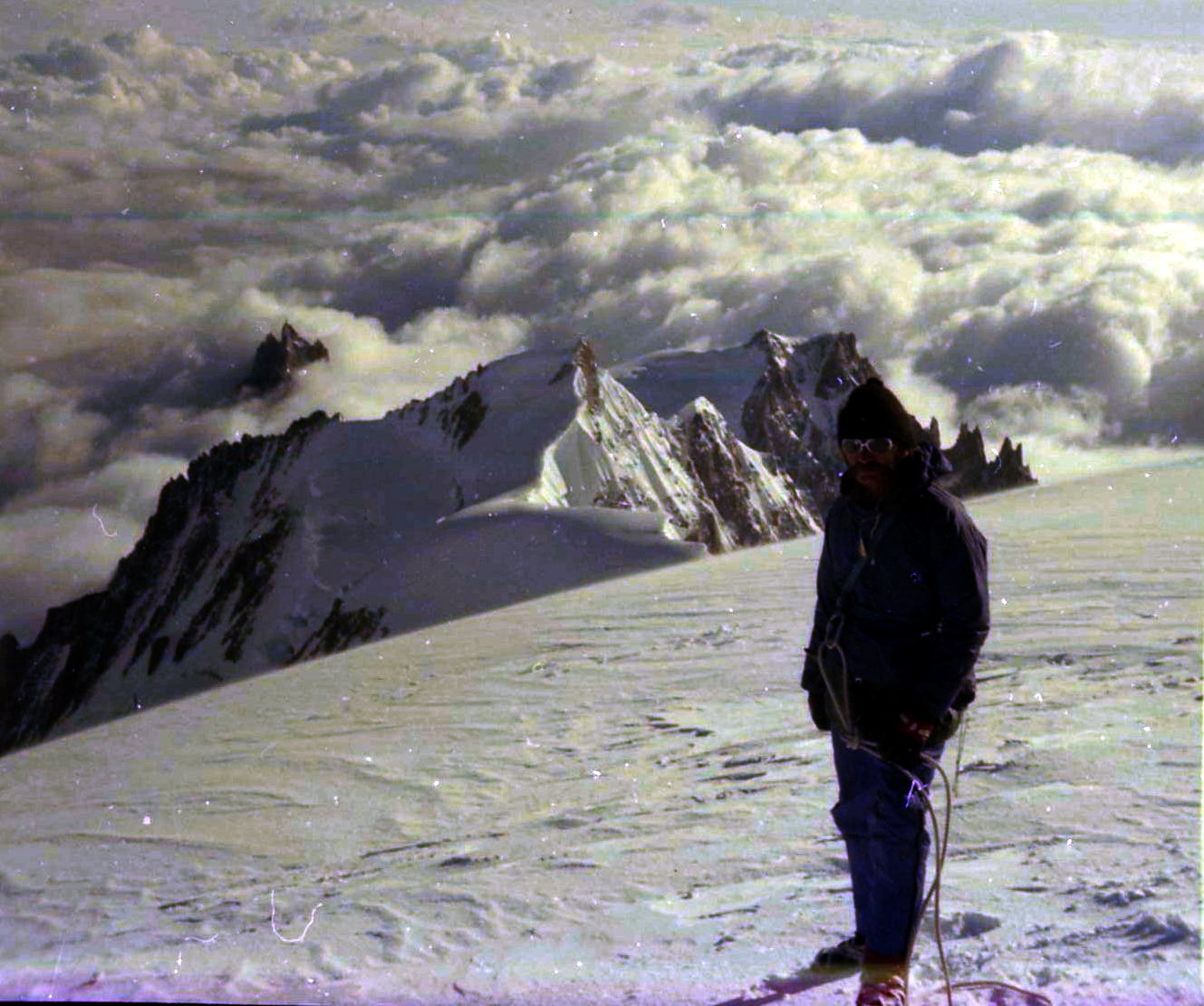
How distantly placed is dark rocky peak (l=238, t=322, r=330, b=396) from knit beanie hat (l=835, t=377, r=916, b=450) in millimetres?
4009

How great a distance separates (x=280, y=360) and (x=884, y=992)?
4.48 m

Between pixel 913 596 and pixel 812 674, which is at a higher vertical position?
pixel 913 596

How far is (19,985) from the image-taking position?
2891mm

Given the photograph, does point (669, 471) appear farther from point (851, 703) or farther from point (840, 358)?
point (851, 703)

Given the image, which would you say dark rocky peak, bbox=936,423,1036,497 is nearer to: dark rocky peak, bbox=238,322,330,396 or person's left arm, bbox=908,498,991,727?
dark rocky peak, bbox=238,322,330,396

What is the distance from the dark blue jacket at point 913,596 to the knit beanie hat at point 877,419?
1.7 inches

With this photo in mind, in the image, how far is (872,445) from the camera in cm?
213

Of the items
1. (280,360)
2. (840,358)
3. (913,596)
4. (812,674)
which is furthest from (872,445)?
(280,360)

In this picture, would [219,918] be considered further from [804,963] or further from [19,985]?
[804,963]

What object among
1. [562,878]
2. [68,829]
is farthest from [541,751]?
[68,829]

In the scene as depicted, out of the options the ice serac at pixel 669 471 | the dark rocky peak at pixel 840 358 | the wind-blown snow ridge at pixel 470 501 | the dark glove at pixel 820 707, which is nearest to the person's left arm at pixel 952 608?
the dark glove at pixel 820 707

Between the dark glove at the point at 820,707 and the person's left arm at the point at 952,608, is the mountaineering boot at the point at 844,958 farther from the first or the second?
the person's left arm at the point at 952,608

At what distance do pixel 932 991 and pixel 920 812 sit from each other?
0.34m

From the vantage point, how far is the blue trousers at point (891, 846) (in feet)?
7.00
